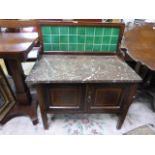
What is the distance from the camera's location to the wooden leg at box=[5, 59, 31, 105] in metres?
1.26

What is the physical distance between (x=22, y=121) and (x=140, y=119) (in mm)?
1444

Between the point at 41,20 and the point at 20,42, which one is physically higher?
the point at 41,20

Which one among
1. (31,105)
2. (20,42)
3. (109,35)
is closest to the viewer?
(20,42)

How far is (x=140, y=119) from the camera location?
1.62 metres

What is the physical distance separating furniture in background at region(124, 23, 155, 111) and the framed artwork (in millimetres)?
1386

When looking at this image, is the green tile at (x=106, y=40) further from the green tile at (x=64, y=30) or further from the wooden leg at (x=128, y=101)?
the wooden leg at (x=128, y=101)

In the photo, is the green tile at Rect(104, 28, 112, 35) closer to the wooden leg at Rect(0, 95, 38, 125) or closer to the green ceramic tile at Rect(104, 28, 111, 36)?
the green ceramic tile at Rect(104, 28, 111, 36)

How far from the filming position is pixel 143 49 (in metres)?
1.58

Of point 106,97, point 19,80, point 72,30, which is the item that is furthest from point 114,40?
point 19,80

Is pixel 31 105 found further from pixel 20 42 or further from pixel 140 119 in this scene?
pixel 140 119

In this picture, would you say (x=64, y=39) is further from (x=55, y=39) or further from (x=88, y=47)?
(x=88, y=47)

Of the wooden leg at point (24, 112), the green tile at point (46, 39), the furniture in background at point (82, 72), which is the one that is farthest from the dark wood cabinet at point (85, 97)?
the green tile at point (46, 39)
